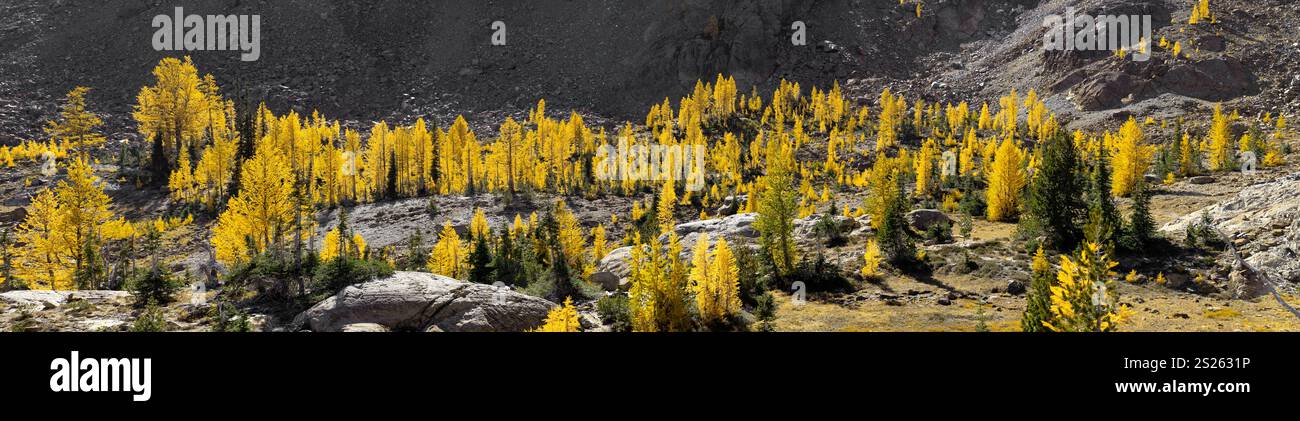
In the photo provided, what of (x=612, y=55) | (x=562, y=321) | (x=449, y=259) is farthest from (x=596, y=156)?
(x=562, y=321)

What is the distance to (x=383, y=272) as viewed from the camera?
2755cm

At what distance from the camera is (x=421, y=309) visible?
25266 mm

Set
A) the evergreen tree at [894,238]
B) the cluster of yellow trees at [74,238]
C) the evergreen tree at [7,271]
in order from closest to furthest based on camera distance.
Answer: the cluster of yellow trees at [74,238] < the evergreen tree at [7,271] < the evergreen tree at [894,238]

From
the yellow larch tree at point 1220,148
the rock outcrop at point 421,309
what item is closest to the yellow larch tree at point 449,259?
the rock outcrop at point 421,309

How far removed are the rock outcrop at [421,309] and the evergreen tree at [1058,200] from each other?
113 feet

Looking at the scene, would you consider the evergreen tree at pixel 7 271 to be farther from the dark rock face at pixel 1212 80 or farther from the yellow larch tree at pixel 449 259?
the dark rock face at pixel 1212 80

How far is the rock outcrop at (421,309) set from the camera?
2425 cm

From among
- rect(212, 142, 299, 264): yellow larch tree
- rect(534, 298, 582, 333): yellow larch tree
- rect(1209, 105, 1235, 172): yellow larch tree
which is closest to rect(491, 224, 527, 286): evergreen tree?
rect(212, 142, 299, 264): yellow larch tree

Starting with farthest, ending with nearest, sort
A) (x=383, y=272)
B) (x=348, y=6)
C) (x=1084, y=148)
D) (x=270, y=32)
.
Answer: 1. (x=348, y=6)
2. (x=270, y=32)
3. (x=1084, y=148)
4. (x=383, y=272)

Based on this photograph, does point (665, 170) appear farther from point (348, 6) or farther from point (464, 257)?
point (348, 6)

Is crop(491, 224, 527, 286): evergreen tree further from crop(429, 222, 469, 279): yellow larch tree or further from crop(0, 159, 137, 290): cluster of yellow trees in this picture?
crop(0, 159, 137, 290): cluster of yellow trees

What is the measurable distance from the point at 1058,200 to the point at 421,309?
39687 mm
